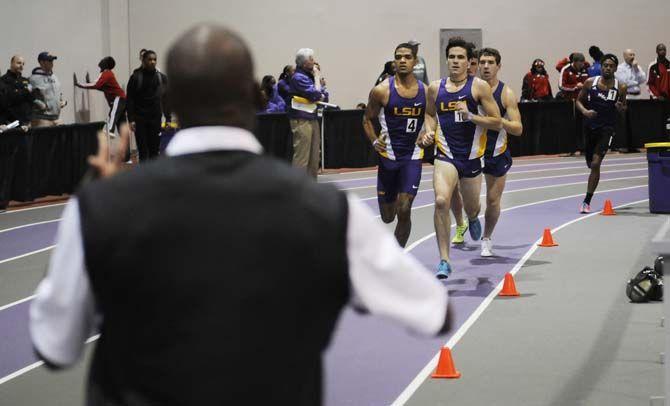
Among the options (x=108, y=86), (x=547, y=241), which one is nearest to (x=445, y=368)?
(x=547, y=241)

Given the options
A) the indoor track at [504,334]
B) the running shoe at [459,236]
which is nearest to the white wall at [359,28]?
the indoor track at [504,334]

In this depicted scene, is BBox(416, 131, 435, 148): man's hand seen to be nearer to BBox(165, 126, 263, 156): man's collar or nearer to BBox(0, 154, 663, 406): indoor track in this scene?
BBox(0, 154, 663, 406): indoor track

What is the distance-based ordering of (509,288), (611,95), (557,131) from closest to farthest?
(509,288) < (611,95) < (557,131)

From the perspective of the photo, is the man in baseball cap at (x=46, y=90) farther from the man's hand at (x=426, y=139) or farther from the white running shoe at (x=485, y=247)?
the man's hand at (x=426, y=139)

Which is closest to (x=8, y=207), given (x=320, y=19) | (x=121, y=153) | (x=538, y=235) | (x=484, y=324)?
(x=538, y=235)

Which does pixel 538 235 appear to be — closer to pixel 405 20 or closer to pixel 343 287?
pixel 343 287

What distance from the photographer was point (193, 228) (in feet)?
7.64

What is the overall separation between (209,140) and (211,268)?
0.28 metres

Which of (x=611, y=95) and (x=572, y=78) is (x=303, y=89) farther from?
(x=572, y=78)

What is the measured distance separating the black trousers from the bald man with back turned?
644 inches

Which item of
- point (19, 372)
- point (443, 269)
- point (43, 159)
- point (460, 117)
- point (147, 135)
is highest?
point (460, 117)

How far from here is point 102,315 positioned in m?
2.43

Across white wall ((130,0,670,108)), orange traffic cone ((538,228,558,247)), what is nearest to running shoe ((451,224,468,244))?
orange traffic cone ((538,228,558,247))

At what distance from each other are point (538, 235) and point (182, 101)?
1139cm
